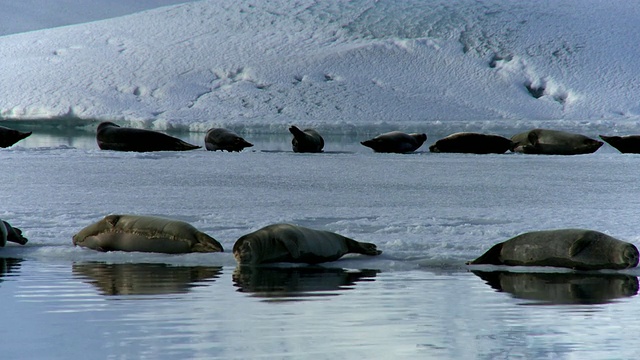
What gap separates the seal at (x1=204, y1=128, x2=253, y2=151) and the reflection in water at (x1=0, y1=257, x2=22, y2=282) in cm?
782

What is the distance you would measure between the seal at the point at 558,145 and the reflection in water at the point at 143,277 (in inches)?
329

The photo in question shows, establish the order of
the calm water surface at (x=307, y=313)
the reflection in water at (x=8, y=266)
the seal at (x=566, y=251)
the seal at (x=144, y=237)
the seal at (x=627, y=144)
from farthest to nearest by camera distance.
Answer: the seal at (x=627, y=144) → the seal at (x=144, y=237) → the seal at (x=566, y=251) → the reflection in water at (x=8, y=266) → the calm water surface at (x=307, y=313)

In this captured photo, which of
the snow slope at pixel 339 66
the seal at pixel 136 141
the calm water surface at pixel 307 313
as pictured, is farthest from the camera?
the snow slope at pixel 339 66

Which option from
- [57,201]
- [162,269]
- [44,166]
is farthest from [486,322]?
[44,166]

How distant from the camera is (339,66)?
25.2 meters

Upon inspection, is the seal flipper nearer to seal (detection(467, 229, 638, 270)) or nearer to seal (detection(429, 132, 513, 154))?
seal (detection(467, 229, 638, 270))

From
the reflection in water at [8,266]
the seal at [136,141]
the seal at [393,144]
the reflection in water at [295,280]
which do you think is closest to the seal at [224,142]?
the seal at [136,141]

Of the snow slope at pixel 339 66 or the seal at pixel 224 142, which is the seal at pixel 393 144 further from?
the snow slope at pixel 339 66

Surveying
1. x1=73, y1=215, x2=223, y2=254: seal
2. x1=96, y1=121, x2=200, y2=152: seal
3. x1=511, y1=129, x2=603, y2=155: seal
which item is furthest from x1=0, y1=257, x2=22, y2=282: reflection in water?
x1=511, y1=129, x2=603, y2=155: seal

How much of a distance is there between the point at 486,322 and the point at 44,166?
6716mm

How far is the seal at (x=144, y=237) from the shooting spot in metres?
3.86

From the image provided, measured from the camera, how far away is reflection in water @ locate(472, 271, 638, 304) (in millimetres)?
2806

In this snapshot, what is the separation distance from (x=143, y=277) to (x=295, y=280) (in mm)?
583

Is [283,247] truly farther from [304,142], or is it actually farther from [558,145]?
[558,145]
